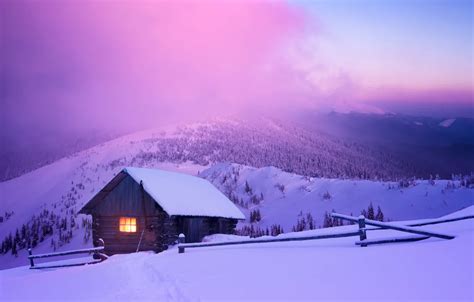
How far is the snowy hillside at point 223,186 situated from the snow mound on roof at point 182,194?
36.3ft

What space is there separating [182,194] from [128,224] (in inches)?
160

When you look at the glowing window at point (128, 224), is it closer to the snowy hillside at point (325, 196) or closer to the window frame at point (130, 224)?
the window frame at point (130, 224)

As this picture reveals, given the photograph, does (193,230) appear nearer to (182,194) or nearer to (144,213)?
(182,194)

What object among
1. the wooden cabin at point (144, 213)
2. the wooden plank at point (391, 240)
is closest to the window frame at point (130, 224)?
the wooden cabin at point (144, 213)

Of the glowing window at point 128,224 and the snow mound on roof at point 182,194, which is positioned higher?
the snow mound on roof at point 182,194

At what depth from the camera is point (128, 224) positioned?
95.0 ft

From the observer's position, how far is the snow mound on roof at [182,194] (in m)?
27.6

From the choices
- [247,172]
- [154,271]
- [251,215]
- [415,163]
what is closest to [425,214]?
[251,215]

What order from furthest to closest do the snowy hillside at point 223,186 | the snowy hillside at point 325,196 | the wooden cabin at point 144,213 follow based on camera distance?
the snowy hillside at point 223,186
the snowy hillside at point 325,196
the wooden cabin at point 144,213

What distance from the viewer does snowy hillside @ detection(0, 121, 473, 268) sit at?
150ft

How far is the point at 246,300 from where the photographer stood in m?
8.56

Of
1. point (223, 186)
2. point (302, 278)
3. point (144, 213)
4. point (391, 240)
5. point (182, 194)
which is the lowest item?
point (302, 278)

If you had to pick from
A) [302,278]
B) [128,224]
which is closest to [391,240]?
[302,278]

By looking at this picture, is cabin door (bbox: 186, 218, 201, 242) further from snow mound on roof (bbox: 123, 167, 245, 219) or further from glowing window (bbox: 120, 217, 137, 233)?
glowing window (bbox: 120, 217, 137, 233)
